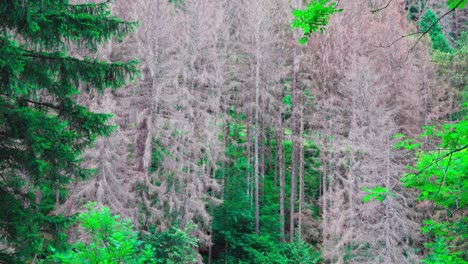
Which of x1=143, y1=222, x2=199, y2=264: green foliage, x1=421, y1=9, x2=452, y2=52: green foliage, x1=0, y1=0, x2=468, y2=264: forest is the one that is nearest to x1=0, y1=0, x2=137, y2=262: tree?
x1=0, y1=0, x2=468, y2=264: forest

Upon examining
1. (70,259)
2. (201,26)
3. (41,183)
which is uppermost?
(201,26)

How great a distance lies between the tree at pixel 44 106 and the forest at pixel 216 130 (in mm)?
26

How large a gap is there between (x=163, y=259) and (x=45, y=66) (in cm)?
834

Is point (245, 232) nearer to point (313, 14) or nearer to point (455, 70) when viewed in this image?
point (455, 70)

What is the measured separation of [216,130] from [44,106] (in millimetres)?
10984

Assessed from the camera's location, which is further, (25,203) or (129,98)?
(129,98)

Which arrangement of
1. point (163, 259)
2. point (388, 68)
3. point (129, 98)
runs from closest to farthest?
point (163, 259), point (129, 98), point (388, 68)

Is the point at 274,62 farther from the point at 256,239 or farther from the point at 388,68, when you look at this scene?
the point at 256,239

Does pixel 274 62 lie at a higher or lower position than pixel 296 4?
lower

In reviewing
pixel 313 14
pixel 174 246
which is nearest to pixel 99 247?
pixel 174 246

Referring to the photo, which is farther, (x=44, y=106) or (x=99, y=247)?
(x=99, y=247)

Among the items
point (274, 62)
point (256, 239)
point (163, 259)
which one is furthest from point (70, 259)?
point (274, 62)

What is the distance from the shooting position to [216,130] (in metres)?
16.8

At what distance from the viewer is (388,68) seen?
18219 mm
